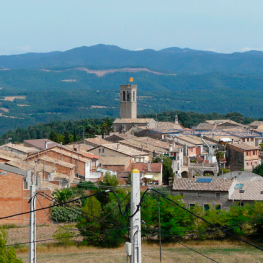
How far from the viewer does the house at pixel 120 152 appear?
46.3 metres

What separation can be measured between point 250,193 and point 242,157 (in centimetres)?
2390

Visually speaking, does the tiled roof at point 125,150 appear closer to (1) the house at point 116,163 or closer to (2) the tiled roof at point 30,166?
(1) the house at point 116,163

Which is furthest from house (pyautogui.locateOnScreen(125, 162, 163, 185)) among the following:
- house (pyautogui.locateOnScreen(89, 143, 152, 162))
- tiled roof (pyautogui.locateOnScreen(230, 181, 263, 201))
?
tiled roof (pyautogui.locateOnScreen(230, 181, 263, 201))

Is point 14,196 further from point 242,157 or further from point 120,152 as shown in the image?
point 242,157

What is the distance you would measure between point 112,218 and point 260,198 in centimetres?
809

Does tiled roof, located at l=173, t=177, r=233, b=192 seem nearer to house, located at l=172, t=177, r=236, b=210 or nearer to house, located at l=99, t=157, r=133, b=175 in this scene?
house, located at l=172, t=177, r=236, b=210

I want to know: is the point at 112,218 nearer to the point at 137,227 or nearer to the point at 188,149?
the point at 137,227

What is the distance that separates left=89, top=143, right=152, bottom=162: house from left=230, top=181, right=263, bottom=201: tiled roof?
1584cm

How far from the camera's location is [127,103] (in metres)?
103

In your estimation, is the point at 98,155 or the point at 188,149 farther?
the point at 188,149

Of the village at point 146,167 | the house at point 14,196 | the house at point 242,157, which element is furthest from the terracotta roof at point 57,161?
the house at point 242,157

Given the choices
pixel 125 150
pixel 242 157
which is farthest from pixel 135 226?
pixel 242 157

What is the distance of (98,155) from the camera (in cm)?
4744

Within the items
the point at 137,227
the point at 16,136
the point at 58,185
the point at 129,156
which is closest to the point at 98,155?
the point at 129,156
